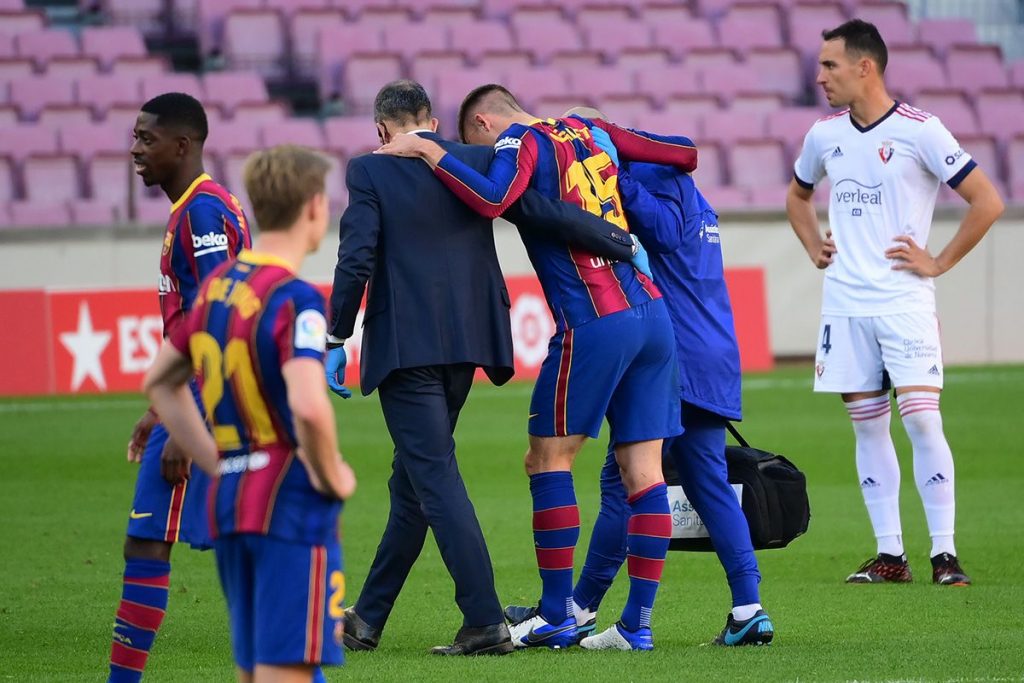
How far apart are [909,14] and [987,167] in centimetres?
455

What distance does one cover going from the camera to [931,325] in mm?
7316

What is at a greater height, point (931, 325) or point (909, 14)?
point (909, 14)

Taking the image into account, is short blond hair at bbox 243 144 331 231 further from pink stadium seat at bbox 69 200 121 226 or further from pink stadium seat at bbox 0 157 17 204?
pink stadium seat at bbox 0 157 17 204

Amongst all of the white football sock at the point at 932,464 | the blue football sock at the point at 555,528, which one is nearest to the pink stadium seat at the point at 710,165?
the white football sock at the point at 932,464

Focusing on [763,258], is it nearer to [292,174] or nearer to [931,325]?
[931,325]

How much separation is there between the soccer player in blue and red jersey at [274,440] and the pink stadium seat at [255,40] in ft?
57.5

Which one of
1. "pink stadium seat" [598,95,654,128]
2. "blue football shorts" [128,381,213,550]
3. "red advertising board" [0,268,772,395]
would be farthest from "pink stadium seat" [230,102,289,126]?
"blue football shorts" [128,381,213,550]

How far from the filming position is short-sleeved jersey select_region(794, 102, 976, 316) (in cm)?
724

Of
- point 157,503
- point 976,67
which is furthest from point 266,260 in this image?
point 976,67

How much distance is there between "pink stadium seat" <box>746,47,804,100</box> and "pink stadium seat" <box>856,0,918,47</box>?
60.0 inches

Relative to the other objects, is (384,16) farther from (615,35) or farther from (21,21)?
(21,21)

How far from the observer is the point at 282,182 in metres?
3.68

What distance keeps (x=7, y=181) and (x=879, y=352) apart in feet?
42.6

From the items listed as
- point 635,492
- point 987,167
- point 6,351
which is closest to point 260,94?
point 6,351
